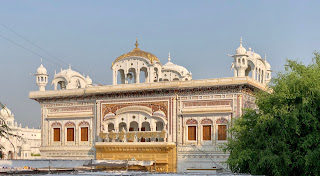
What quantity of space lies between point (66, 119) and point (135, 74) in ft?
17.4

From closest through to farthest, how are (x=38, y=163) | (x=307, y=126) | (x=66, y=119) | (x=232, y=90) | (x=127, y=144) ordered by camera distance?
(x=307, y=126), (x=38, y=163), (x=232, y=90), (x=127, y=144), (x=66, y=119)

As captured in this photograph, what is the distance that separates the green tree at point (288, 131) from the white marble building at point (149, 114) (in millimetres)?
5277

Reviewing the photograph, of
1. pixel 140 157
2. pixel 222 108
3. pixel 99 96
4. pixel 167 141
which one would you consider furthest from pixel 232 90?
pixel 99 96

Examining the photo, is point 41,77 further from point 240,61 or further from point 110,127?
point 240,61

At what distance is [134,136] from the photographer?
28812mm

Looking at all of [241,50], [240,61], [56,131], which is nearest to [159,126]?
[240,61]

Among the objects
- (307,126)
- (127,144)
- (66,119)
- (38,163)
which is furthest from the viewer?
(66,119)

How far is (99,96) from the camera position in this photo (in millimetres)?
30562

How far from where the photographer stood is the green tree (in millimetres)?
19719

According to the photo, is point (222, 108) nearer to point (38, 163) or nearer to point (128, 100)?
point (128, 100)

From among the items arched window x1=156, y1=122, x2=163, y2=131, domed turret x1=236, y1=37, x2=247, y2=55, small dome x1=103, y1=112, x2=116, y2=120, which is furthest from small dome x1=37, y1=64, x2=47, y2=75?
domed turret x1=236, y1=37, x2=247, y2=55

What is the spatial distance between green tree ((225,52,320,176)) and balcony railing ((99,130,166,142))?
7.23 meters

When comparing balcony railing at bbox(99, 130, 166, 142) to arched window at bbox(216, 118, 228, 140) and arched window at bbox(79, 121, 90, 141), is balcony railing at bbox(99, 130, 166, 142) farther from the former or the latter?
arched window at bbox(216, 118, 228, 140)

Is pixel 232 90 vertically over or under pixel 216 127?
over
